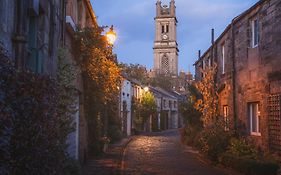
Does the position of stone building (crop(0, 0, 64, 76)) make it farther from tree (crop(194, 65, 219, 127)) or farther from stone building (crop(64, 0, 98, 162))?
tree (crop(194, 65, 219, 127))

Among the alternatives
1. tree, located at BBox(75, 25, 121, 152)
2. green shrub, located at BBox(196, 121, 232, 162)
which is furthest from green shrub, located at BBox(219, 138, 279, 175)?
tree, located at BBox(75, 25, 121, 152)

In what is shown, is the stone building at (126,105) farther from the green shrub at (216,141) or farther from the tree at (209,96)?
the green shrub at (216,141)

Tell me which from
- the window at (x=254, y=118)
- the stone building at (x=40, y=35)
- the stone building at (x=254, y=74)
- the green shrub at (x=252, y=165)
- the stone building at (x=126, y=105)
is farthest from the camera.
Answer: the stone building at (x=126, y=105)

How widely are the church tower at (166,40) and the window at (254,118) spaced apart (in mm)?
73492

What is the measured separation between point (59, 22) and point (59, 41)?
A: 0.54 metres

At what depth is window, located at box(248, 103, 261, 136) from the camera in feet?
49.1

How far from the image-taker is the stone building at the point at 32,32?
6371mm

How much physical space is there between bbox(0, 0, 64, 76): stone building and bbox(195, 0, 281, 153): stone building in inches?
267

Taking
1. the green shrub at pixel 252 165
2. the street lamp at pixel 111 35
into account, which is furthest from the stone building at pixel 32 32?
the green shrub at pixel 252 165

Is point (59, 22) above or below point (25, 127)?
above

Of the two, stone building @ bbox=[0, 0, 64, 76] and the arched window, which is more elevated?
the arched window

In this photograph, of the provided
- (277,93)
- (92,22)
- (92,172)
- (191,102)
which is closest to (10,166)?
(92,172)

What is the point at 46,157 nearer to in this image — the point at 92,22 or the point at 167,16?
the point at 92,22

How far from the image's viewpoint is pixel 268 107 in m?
13.0
